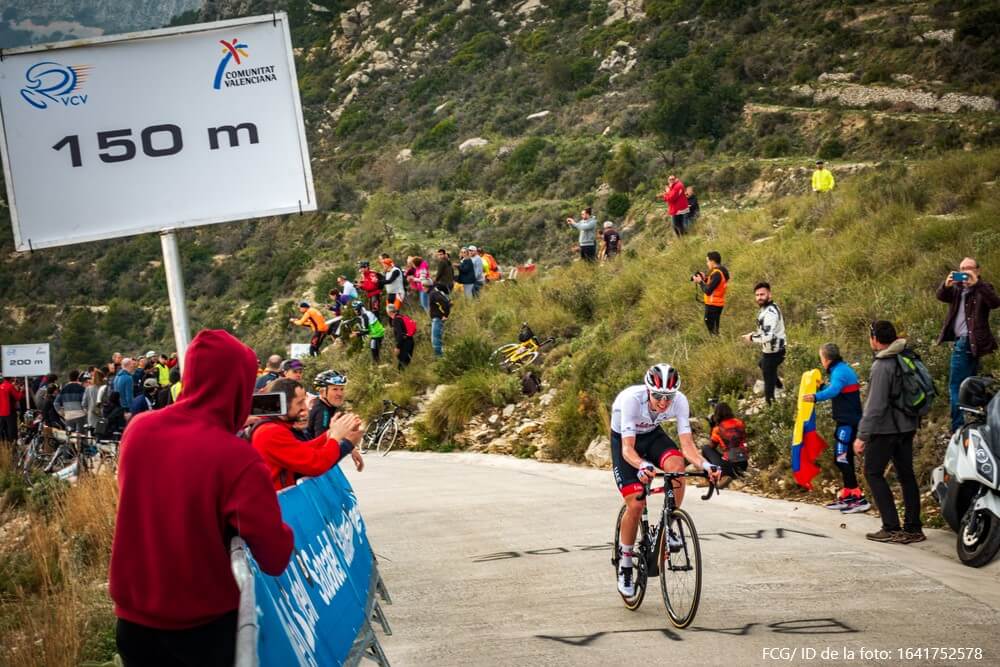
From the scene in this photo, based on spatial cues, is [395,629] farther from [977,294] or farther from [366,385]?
[366,385]

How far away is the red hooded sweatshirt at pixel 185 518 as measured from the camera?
3.78 m

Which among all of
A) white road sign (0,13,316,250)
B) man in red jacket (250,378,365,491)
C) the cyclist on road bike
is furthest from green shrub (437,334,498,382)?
man in red jacket (250,378,365,491)

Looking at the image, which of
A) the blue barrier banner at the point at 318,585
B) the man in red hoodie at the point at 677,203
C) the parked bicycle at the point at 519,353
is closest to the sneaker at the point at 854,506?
the blue barrier banner at the point at 318,585

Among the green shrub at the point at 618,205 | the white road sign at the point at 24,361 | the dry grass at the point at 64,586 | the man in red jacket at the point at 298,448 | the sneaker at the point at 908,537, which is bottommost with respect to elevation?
the sneaker at the point at 908,537

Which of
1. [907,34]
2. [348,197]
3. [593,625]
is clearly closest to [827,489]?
[593,625]

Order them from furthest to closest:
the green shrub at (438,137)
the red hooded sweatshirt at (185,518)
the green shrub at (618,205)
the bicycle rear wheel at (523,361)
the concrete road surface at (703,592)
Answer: the green shrub at (438,137), the green shrub at (618,205), the bicycle rear wheel at (523,361), the concrete road surface at (703,592), the red hooded sweatshirt at (185,518)

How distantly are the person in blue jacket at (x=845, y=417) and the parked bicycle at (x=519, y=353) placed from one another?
956 centimetres

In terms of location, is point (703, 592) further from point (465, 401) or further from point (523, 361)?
point (523, 361)

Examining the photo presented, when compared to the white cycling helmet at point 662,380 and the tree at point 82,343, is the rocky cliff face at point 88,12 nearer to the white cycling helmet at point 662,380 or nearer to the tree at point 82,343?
the tree at point 82,343

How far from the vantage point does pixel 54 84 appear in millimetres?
7191

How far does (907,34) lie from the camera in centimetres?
4766

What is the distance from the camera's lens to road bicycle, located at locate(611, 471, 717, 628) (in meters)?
7.25

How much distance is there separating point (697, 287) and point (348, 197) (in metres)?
40.2

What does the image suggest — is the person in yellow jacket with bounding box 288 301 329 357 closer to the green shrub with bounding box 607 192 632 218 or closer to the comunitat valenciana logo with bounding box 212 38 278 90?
the comunitat valenciana logo with bounding box 212 38 278 90
